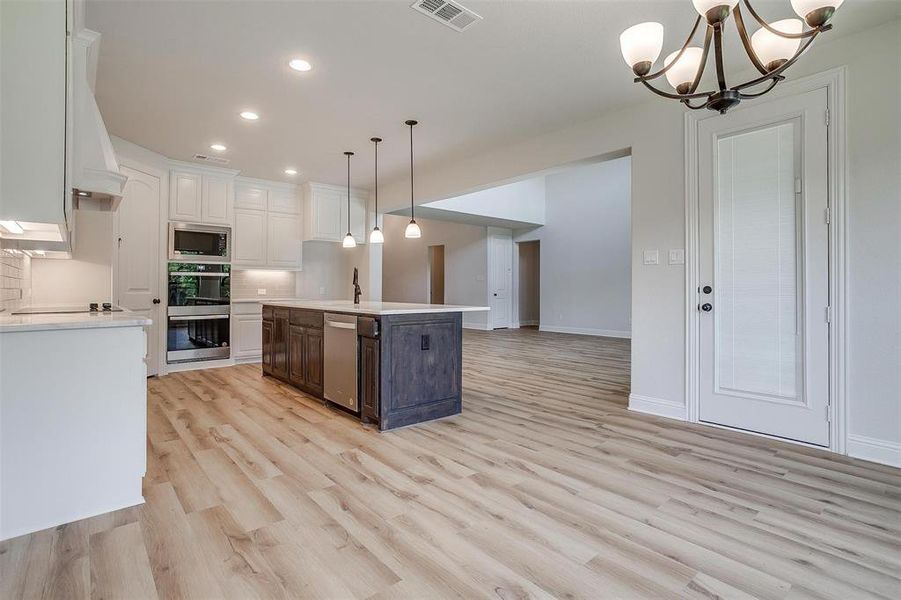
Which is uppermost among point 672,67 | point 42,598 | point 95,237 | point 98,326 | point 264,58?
point 264,58

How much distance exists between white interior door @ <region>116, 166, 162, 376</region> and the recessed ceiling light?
3042 mm

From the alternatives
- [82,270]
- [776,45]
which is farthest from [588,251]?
[82,270]

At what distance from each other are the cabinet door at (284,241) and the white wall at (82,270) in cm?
239

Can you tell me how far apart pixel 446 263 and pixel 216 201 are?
6347 millimetres

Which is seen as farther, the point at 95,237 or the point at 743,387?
the point at 95,237

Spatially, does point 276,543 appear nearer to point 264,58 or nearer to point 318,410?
point 318,410

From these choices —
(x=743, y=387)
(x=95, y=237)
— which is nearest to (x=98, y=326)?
(x=95, y=237)

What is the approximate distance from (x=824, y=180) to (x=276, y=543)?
3753mm

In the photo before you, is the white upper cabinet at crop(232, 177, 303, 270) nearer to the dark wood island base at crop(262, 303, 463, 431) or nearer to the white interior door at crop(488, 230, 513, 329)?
the dark wood island base at crop(262, 303, 463, 431)

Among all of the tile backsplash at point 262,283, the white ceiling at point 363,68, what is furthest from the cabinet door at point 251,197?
the white ceiling at point 363,68

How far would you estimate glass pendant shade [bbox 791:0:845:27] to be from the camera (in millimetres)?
1562

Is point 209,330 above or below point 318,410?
above

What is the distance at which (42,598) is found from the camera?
1.50 metres

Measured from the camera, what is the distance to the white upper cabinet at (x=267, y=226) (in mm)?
6270
